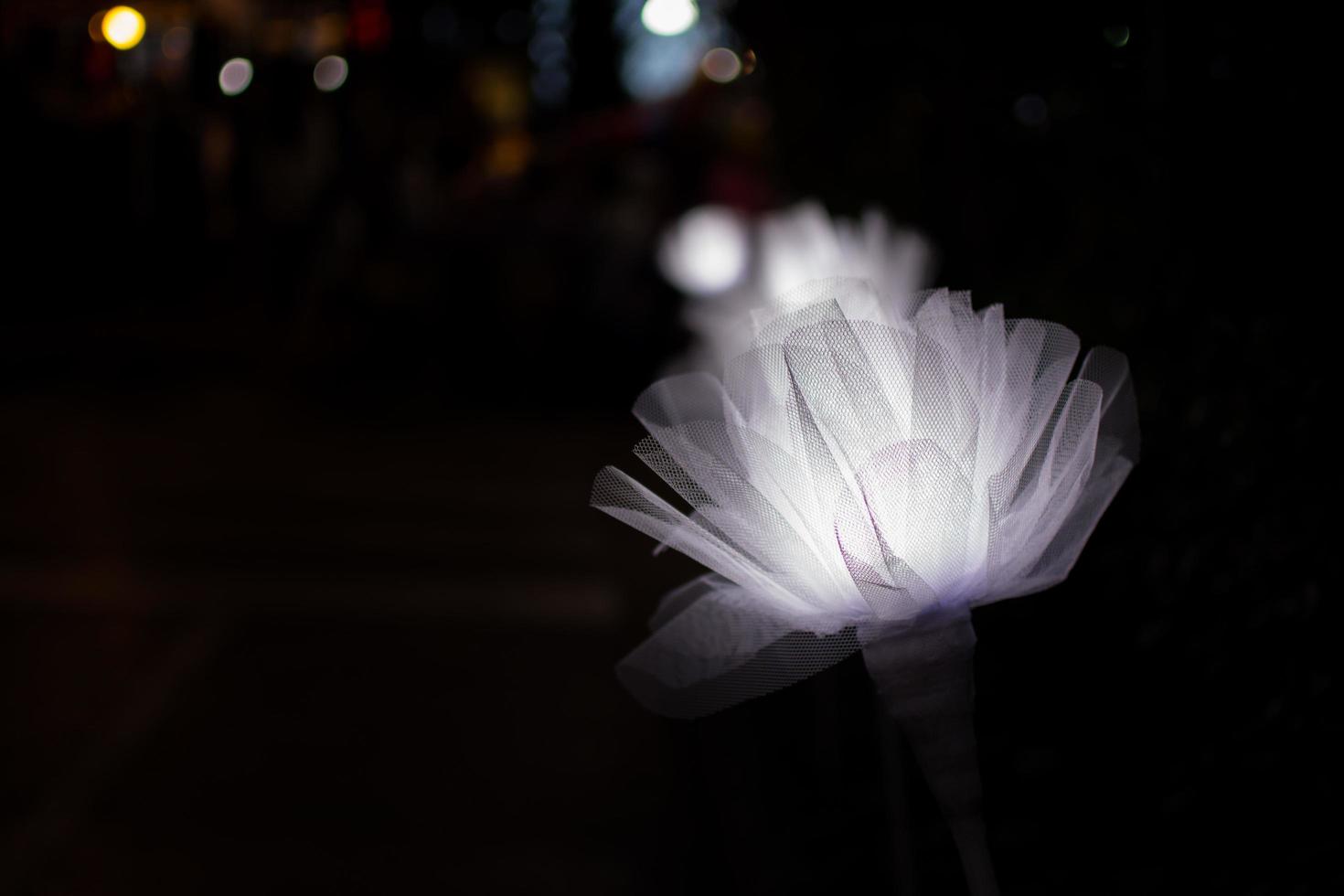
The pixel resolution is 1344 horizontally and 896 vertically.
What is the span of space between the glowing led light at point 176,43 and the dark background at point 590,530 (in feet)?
0.30

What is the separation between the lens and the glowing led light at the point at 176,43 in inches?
193

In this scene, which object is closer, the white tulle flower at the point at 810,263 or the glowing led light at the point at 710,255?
the white tulle flower at the point at 810,263

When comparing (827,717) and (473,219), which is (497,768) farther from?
(473,219)

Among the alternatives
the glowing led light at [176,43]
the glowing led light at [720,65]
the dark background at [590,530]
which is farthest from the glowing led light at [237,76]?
the glowing led light at [720,65]

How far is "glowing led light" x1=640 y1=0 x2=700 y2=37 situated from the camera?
710 cm

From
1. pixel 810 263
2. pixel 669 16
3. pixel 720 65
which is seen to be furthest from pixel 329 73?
pixel 810 263

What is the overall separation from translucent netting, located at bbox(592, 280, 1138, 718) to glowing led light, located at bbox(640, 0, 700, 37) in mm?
6413

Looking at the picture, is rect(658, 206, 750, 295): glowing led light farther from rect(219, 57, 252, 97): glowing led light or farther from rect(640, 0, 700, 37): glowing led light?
rect(219, 57, 252, 97): glowing led light

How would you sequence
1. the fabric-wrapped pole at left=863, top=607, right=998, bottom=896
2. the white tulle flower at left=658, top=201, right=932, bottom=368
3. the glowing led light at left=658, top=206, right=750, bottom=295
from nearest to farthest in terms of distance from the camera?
the fabric-wrapped pole at left=863, top=607, right=998, bottom=896, the white tulle flower at left=658, top=201, right=932, bottom=368, the glowing led light at left=658, top=206, right=750, bottom=295

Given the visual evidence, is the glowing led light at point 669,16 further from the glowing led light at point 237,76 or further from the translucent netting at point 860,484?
the translucent netting at point 860,484

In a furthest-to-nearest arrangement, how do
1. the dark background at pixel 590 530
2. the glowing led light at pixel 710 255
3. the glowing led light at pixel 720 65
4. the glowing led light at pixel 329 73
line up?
the glowing led light at pixel 720 65 < the glowing led light at pixel 329 73 < the glowing led light at pixel 710 255 < the dark background at pixel 590 530

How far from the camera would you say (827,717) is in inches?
69.8

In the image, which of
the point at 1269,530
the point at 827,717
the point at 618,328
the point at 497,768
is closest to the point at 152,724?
the point at 497,768

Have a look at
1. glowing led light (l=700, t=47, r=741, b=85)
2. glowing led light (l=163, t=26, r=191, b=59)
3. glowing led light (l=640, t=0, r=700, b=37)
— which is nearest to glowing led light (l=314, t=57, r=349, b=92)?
glowing led light (l=640, t=0, r=700, b=37)
